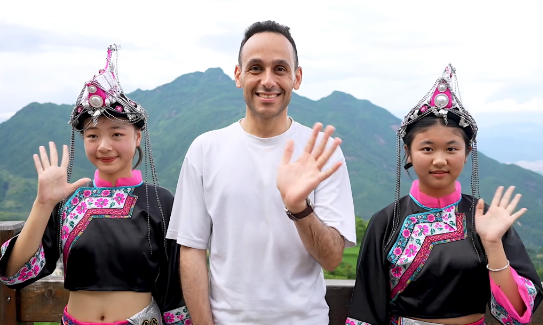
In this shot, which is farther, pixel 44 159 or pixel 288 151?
pixel 44 159

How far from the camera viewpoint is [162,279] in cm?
315

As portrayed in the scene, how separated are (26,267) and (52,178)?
563mm

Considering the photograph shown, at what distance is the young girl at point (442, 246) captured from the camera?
2.76 meters

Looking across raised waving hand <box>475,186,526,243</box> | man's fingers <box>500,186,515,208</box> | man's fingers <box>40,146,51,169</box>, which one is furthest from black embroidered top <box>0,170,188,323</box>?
man's fingers <box>500,186,515,208</box>

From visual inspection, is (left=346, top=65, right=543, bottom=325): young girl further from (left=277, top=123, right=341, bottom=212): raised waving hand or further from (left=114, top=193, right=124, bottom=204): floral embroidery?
(left=114, top=193, right=124, bottom=204): floral embroidery

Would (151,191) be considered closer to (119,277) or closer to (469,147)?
(119,277)

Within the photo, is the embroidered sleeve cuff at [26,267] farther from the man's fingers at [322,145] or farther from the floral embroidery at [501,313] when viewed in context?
the floral embroidery at [501,313]

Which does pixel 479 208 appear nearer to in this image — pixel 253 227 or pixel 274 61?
pixel 253 227

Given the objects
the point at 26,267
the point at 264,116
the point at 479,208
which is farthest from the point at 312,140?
the point at 26,267

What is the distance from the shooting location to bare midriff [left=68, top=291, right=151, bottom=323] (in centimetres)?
302

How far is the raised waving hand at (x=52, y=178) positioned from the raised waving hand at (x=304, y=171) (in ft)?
4.17

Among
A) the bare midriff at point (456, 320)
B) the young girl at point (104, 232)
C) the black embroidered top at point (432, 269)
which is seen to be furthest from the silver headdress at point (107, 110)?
the bare midriff at point (456, 320)

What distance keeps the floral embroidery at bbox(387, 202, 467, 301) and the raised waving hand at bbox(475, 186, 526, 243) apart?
0.17 meters

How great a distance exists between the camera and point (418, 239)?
2.96 m
